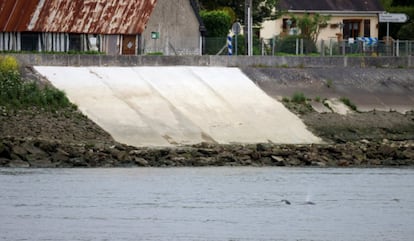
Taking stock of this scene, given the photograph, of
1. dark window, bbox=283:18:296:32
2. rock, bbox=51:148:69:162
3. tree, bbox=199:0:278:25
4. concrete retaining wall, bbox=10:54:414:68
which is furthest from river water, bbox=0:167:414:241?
dark window, bbox=283:18:296:32

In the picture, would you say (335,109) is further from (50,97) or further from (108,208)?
(108,208)

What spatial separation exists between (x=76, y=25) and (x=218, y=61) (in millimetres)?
8908

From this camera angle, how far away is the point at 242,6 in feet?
255

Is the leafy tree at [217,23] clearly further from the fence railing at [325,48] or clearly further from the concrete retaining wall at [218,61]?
the concrete retaining wall at [218,61]

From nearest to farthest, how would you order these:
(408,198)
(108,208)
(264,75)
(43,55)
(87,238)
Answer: (87,238) < (108,208) < (408,198) < (43,55) < (264,75)

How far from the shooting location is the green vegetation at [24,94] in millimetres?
49781

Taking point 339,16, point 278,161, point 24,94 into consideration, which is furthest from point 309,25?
point 278,161

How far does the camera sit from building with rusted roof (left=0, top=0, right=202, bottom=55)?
64750 millimetres

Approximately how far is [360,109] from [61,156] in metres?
16.7

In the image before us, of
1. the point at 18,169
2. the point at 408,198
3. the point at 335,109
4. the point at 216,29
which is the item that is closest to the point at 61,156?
the point at 18,169

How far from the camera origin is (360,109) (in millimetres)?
56562

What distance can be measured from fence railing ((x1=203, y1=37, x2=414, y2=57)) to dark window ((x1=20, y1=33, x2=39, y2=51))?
8.18 m

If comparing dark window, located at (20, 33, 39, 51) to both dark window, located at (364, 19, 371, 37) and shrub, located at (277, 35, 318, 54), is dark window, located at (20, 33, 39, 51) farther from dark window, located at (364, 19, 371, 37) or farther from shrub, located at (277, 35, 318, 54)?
dark window, located at (364, 19, 371, 37)

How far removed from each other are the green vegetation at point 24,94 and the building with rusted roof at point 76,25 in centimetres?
1283
